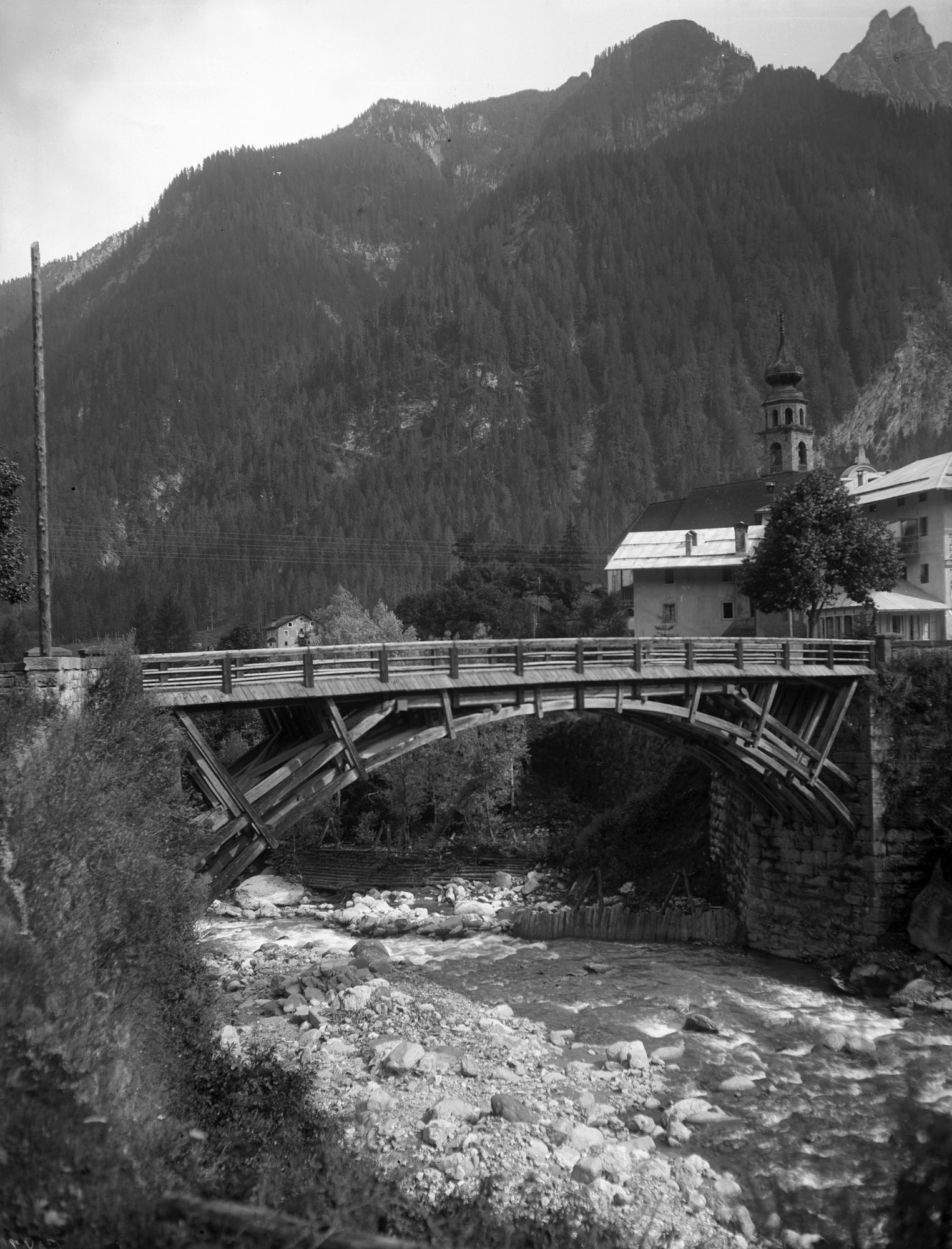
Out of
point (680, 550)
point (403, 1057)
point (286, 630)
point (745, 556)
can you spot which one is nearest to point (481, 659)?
point (403, 1057)

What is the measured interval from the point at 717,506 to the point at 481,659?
53657 millimetres

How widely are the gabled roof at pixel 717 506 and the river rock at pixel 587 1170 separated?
54.8m

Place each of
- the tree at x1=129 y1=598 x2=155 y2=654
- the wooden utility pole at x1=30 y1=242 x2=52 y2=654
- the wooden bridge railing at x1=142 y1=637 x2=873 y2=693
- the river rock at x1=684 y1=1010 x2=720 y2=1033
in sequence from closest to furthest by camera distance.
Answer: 1. the wooden utility pole at x1=30 y1=242 x2=52 y2=654
2. the wooden bridge railing at x1=142 y1=637 x2=873 y2=693
3. the river rock at x1=684 y1=1010 x2=720 y2=1033
4. the tree at x1=129 y1=598 x2=155 y2=654

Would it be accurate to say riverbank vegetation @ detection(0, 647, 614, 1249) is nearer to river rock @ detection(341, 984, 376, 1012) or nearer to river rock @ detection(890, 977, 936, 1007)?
river rock @ detection(341, 984, 376, 1012)

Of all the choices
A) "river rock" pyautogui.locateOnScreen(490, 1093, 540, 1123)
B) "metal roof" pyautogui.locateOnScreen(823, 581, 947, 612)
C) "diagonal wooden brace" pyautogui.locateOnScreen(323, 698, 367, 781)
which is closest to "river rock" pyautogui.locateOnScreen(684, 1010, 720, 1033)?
"river rock" pyautogui.locateOnScreen(490, 1093, 540, 1123)

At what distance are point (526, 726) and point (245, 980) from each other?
29637mm

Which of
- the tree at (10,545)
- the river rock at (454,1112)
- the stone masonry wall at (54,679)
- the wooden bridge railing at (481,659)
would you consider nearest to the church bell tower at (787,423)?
the wooden bridge railing at (481,659)

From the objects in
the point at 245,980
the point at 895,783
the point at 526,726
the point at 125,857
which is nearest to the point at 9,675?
the point at 125,857

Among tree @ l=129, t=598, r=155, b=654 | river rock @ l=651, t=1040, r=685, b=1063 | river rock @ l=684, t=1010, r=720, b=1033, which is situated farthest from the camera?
tree @ l=129, t=598, r=155, b=654

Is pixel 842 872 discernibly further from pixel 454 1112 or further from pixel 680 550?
pixel 680 550

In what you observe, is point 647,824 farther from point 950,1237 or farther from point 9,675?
point 950,1237

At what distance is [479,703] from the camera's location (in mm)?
20453

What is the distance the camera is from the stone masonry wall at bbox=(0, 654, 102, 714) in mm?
14219

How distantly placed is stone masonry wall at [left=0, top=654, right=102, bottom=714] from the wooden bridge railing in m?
1.10
